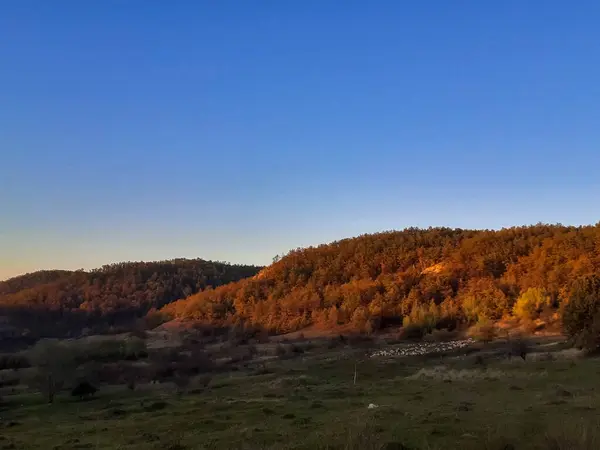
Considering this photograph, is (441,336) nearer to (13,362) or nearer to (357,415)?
(13,362)

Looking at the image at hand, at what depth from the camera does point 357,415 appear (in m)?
22.8

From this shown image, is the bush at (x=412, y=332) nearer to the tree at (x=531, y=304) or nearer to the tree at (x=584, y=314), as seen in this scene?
the tree at (x=531, y=304)

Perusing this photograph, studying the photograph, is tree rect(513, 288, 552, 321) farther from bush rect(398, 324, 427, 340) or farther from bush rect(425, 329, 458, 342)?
bush rect(398, 324, 427, 340)

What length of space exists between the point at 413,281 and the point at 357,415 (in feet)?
326

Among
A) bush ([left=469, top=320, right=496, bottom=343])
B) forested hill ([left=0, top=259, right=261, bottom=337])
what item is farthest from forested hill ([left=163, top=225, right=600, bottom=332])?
forested hill ([left=0, top=259, right=261, bottom=337])

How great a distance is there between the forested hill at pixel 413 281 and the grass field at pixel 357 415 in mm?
46561

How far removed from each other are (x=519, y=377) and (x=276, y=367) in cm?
3259

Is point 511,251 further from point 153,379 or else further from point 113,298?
point 113,298

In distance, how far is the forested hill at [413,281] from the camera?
95812mm

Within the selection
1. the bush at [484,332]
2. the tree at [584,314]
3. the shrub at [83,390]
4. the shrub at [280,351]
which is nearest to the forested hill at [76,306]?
the shrub at [280,351]

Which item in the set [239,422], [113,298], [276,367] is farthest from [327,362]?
[113,298]

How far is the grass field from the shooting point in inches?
556

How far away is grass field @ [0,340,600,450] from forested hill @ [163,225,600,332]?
4656 cm

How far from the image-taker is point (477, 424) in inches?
728
